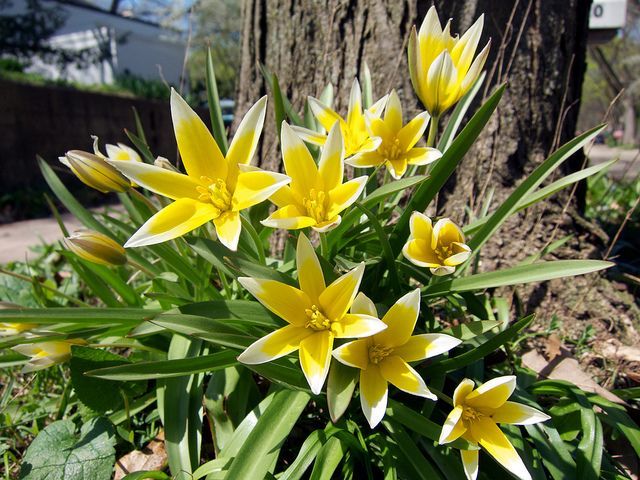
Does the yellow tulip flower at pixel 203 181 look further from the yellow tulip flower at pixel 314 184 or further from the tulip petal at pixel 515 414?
the tulip petal at pixel 515 414

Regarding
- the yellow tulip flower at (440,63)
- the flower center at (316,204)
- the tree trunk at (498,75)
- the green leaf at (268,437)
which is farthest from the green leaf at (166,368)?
the tree trunk at (498,75)

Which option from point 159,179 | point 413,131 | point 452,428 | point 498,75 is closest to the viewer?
point 452,428

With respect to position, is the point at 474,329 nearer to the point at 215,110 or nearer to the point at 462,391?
the point at 462,391

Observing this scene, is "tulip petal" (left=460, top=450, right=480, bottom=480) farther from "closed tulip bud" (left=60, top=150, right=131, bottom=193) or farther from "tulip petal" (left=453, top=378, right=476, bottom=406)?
"closed tulip bud" (left=60, top=150, right=131, bottom=193)

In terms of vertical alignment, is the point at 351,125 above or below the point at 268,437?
above

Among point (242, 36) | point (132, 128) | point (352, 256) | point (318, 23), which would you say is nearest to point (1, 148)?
point (132, 128)

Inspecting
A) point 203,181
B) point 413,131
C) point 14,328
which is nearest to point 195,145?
point 203,181
